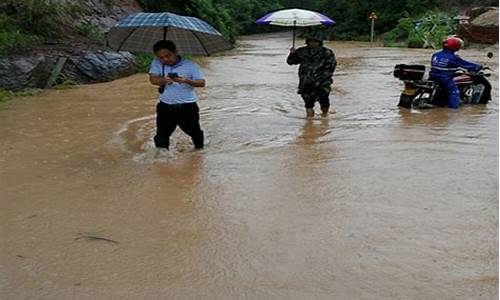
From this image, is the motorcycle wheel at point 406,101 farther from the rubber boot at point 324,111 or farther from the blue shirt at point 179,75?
the blue shirt at point 179,75

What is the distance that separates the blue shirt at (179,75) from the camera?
7387mm

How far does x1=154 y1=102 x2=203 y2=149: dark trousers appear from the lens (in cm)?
761

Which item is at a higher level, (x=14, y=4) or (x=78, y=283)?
(x=14, y=4)

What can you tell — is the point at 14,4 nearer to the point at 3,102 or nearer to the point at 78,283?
the point at 3,102

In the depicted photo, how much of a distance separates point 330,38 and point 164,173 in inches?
1808

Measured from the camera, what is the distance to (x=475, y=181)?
21.0 feet

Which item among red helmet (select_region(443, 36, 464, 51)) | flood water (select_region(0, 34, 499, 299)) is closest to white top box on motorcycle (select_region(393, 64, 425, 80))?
red helmet (select_region(443, 36, 464, 51))

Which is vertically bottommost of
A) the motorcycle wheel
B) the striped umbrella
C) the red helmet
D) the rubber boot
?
the rubber boot

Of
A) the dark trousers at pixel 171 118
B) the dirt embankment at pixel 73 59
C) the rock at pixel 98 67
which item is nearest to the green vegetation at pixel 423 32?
the dirt embankment at pixel 73 59

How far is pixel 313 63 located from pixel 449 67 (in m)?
2.28

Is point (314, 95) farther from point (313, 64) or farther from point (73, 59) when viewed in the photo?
point (73, 59)

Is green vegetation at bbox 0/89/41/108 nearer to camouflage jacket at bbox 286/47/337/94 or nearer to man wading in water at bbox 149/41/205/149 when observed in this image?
camouflage jacket at bbox 286/47/337/94

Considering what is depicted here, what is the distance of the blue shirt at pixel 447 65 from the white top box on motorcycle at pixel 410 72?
0.22m

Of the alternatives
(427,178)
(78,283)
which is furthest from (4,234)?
(427,178)
